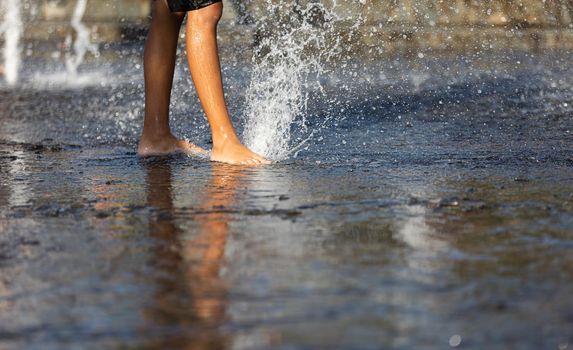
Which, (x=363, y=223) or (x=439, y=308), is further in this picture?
(x=363, y=223)

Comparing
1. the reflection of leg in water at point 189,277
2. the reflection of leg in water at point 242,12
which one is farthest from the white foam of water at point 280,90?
the reflection of leg in water at point 189,277

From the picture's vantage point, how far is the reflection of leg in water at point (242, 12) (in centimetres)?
1047

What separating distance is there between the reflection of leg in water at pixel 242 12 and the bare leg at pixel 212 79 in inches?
237

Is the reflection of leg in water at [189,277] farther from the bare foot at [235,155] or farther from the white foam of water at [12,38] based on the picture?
the white foam of water at [12,38]

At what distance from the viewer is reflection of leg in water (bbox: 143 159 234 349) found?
2090 millimetres

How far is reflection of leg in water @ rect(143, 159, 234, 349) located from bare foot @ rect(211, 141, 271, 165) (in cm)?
73

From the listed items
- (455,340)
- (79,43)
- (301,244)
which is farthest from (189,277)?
(79,43)

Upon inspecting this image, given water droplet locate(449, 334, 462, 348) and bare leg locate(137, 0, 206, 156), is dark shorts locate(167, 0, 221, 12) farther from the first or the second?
water droplet locate(449, 334, 462, 348)

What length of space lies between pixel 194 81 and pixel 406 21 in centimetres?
706

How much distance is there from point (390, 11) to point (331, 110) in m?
5.08

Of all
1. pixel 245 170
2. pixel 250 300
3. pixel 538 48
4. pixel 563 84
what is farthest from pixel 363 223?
pixel 538 48

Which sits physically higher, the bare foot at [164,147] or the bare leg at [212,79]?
the bare leg at [212,79]

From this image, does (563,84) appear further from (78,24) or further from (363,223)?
(78,24)

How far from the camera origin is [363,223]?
3045 millimetres
